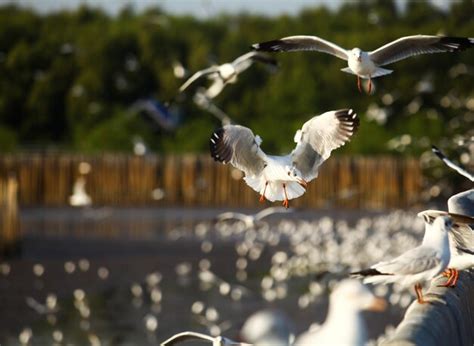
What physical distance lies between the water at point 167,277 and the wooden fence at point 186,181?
734 cm

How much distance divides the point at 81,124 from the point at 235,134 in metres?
51.5

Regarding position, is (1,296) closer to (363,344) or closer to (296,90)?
(363,344)

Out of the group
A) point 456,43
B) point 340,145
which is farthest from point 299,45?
point 340,145

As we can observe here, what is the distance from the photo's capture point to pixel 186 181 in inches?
2009

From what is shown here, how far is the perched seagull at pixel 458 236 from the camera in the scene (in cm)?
1053

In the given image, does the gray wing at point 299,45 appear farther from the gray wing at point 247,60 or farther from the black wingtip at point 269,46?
the gray wing at point 247,60

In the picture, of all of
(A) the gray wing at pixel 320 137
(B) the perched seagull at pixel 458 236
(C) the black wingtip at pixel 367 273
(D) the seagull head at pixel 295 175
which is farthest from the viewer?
(D) the seagull head at pixel 295 175

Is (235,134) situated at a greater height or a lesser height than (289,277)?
greater

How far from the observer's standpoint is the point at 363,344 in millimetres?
7203

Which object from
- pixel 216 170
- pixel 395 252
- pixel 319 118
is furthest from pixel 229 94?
pixel 319 118

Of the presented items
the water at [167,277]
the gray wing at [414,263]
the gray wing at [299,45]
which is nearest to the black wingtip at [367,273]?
the gray wing at [414,263]

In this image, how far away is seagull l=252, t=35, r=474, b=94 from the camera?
12.2m

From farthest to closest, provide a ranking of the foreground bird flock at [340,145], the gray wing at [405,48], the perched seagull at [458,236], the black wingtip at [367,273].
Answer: the gray wing at [405,48] < the perched seagull at [458,236] < the foreground bird flock at [340,145] < the black wingtip at [367,273]

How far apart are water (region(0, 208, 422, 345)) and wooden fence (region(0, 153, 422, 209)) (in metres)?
7.34
